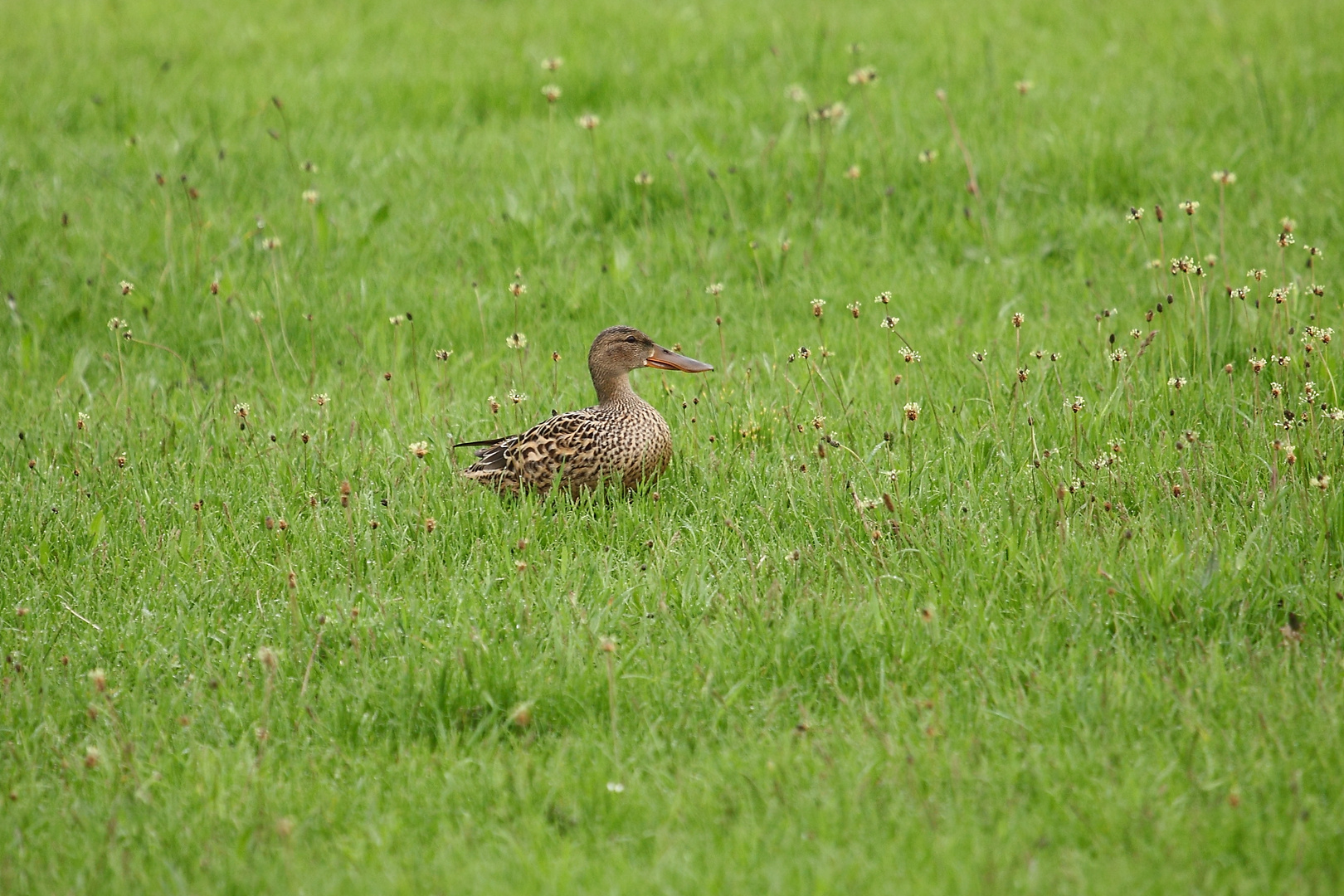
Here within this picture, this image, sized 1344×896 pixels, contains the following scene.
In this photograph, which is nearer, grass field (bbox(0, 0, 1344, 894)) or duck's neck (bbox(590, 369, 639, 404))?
grass field (bbox(0, 0, 1344, 894))

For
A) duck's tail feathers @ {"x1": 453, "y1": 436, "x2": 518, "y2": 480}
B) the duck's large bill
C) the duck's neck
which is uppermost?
the duck's large bill

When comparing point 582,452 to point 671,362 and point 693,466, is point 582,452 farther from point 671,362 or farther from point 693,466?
point 671,362

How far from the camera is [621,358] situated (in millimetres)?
5066

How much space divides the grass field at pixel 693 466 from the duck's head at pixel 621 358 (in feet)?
1.16

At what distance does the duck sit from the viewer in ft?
15.2

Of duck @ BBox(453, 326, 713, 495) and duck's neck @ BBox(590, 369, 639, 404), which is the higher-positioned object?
duck's neck @ BBox(590, 369, 639, 404)

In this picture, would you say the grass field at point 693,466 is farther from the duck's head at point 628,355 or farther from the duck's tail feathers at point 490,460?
the duck's head at point 628,355

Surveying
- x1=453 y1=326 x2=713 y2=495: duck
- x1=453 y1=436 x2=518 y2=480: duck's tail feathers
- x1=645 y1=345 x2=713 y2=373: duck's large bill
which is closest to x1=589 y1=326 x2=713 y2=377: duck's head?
x1=645 y1=345 x2=713 y2=373: duck's large bill

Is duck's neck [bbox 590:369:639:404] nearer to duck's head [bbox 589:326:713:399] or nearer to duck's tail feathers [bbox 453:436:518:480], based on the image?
duck's head [bbox 589:326:713:399]

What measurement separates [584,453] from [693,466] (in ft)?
1.70

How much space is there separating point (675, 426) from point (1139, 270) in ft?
9.43

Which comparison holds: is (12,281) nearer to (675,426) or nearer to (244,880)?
(675,426)

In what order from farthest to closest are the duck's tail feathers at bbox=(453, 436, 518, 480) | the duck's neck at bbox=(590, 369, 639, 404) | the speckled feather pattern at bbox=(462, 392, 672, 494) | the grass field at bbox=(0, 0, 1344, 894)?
the duck's neck at bbox=(590, 369, 639, 404), the duck's tail feathers at bbox=(453, 436, 518, 480), the speckled feather pattern at bbox=(462, 392, 672, 494), the grass field at bbox=(0, 0, 1344, 894)

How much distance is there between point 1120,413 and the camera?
4891 millimetres
